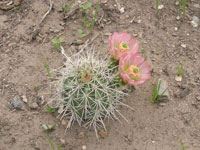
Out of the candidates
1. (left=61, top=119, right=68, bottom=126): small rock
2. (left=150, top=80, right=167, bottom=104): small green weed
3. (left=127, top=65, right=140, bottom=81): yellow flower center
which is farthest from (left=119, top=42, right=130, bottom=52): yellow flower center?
(left=61, top=119, right=68, bottom=126): small rock

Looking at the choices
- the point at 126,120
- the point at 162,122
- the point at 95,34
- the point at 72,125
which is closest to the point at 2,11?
the point at 95,34

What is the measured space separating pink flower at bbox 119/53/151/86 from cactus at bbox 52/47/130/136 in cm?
10

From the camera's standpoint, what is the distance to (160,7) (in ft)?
12.2

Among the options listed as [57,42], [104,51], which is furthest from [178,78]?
[57,42]

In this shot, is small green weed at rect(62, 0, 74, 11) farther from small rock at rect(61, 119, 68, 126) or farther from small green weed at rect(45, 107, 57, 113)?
small rock at rect(61, 119, 68, 126)

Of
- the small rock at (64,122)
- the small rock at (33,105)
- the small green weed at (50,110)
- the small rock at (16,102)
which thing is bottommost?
the small rock at (64,122)

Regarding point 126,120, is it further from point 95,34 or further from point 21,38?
point 21,38

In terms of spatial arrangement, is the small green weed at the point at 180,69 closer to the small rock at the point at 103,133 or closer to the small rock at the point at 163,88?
the small rock at the point at 163,88

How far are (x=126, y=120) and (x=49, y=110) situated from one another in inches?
28.2

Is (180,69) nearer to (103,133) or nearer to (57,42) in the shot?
(103,133)

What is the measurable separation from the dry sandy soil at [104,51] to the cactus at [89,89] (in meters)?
0.24

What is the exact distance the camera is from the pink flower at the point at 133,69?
7.99 ft

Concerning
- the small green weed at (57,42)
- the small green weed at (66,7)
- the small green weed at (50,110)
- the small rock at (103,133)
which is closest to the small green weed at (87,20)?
the small green weed at (66,7)

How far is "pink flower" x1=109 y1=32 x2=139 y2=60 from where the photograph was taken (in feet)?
8.46
